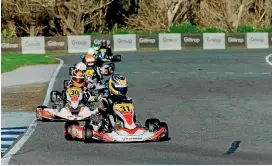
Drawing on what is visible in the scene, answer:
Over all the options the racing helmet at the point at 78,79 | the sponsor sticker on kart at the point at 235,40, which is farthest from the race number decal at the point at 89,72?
the sponsor sticker on kart at the point at 235,40

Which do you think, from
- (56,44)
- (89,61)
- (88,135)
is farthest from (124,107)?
(56,44)

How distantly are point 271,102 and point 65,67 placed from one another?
1776 cm

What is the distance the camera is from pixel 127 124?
14023 mm

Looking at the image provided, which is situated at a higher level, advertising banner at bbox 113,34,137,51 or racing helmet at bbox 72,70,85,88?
racing helmet at bbox 72,70,85,88

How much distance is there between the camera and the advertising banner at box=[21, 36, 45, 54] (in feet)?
170

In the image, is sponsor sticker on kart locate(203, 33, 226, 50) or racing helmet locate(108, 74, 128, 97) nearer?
racing helmet locate(108, 74, 128, 97)

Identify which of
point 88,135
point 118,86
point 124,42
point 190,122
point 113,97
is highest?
point 118,86

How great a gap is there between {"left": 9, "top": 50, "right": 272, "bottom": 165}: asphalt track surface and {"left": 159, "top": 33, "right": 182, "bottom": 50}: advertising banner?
19.1m

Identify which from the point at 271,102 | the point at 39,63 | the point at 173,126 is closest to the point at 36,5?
the point at 39,63

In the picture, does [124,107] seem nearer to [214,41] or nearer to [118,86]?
[118,86]

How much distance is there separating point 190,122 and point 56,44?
37.1m

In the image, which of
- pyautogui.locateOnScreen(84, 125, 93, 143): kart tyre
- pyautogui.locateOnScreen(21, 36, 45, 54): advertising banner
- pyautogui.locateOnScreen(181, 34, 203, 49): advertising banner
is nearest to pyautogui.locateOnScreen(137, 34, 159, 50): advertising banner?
pyautogui.locateOnScreen(181, 34, 203, 49): advertising banner

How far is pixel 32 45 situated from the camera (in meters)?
52.2

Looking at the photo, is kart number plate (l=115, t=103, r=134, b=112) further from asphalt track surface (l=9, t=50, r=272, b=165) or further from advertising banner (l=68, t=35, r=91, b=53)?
advertising banner (l=68, t=35, r=91, b=53)
